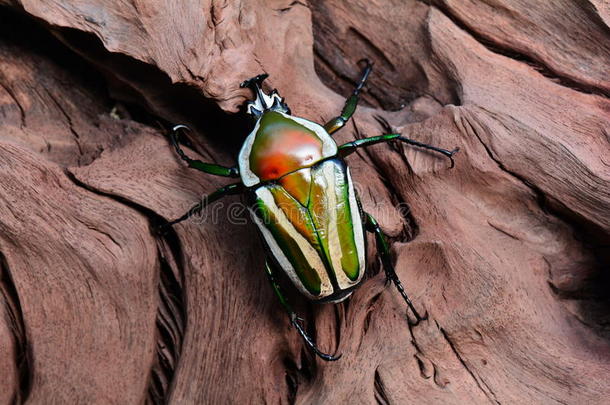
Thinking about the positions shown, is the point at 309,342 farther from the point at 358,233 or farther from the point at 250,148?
the point at 250,148

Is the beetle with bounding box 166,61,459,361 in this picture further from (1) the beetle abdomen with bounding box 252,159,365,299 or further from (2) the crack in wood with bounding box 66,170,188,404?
(2) the crack in wood with bounding box 66,170,188,404

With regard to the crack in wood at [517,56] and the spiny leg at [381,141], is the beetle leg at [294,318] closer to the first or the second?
the spiny leg at [381,141]

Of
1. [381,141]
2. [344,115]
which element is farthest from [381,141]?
[344,115]

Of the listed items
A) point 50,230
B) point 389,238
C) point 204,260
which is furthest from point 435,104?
point 50,230

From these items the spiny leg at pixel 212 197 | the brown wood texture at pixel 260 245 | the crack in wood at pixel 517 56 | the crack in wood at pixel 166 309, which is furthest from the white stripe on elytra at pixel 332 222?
the crack in wood at pixel 517 56

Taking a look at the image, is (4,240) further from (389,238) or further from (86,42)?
(389,238)
